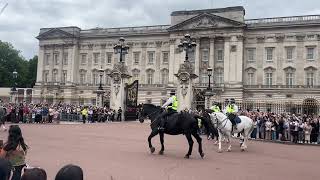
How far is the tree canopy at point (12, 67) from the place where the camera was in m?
93.6

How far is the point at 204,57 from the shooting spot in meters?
66.1

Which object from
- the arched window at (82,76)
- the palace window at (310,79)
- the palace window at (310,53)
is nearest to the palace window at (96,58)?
the arched window at (82,76)

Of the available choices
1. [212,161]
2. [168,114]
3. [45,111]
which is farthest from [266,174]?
[45,111]

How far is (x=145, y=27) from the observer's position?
71000 millimetres

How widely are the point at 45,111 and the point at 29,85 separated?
69167mm

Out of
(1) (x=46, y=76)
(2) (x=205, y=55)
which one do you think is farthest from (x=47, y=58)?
(2) (x=205, y=55)

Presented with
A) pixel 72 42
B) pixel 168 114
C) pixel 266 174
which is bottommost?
pixel 266 174

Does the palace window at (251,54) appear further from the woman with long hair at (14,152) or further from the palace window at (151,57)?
the woman with long hair at (14,152)

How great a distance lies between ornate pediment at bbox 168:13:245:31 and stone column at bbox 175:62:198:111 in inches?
1204

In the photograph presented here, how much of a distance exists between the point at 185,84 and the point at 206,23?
32.5m

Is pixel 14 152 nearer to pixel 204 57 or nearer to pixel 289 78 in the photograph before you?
pixel 289 78

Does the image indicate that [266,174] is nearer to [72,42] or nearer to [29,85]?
[72,42]

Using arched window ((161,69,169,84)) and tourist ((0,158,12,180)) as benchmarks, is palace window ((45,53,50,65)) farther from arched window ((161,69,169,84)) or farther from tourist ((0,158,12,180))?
tourist ((0,158,12,180))

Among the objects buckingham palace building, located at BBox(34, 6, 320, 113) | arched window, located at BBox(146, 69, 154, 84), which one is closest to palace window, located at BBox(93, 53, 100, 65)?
buckingham palace building, located at BBox(34, 6, 320, 113)
